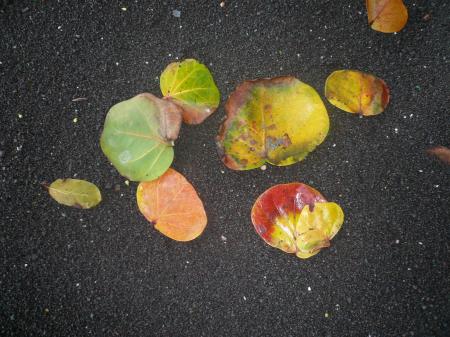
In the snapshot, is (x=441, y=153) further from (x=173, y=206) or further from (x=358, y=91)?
(x=173, y=206)

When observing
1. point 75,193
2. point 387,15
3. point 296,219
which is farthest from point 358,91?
point 75,193

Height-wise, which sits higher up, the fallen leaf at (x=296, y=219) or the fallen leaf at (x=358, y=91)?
the fallen leaf at (x=358, y=91)

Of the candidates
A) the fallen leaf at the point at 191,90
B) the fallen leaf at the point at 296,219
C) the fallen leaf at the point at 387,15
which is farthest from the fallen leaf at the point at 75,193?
the fallen leaf at the point at 387,15

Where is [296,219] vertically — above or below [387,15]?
below

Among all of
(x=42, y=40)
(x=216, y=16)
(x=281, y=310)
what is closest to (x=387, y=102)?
(x=216, y=16)

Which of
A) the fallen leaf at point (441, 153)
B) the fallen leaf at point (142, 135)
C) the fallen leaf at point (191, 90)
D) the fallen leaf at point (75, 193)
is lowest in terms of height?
the fallen leaf at point (75, 193)

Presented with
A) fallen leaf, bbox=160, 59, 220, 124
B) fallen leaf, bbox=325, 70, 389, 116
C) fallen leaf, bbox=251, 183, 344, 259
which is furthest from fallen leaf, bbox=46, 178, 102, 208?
fallen leaf, bbox=325, 70, 389, 116

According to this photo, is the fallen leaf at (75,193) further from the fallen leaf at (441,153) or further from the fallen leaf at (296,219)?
the fallen leaf at (441,153)
